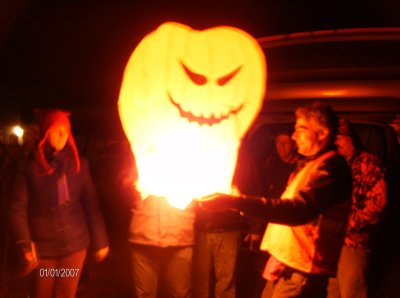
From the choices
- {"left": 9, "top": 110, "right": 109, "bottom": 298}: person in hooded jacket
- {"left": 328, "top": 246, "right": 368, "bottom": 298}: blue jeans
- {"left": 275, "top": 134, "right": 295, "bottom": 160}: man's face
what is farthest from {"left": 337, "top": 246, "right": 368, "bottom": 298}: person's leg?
{"left": 9, "top": 110, "right": 109, "bottom": 298}: person in hooded jacket

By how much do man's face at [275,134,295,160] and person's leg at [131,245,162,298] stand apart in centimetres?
133

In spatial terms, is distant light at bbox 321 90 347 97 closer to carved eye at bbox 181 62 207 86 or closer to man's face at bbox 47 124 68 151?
carved eye at bbox 181 62 207 86

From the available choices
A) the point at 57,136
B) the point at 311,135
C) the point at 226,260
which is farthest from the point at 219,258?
the point at 57,136

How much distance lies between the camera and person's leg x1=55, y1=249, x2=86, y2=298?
9.04ft

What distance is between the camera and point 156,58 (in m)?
2.13

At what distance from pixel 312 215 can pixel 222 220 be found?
3.98ft

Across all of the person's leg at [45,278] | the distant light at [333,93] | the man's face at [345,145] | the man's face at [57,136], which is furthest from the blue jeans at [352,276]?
the man's face at [57,136]

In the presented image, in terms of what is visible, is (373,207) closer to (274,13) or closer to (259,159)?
(259,159)

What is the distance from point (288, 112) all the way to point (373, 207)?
1.09 metres

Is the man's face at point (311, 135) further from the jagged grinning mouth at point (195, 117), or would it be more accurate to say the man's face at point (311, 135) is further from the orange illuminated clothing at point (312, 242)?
the jagged grinning mouth at point (195, 117)

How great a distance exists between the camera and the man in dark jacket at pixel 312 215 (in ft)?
7.12

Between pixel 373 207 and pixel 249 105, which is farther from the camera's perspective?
pixel 373 207

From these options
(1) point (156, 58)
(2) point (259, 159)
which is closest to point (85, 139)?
(2) point (259, 159)

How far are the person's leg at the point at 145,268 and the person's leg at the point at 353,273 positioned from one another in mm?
1435
